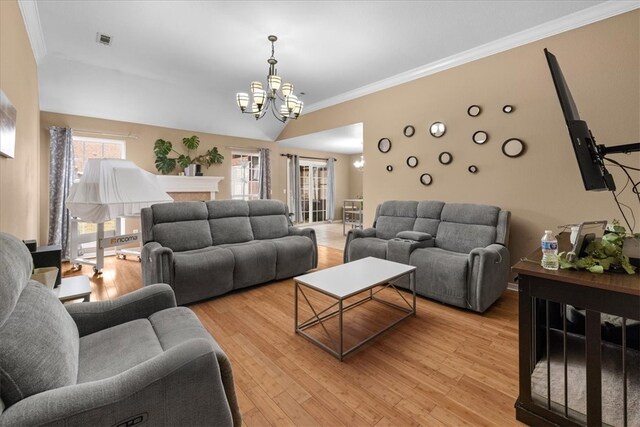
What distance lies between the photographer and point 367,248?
3.70 metres

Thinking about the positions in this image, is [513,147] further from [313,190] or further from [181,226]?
[313,190]

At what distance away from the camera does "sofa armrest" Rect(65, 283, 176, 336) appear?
1.50 meters

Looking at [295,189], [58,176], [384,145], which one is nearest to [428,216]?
[384,145]

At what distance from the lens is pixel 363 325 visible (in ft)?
8.20

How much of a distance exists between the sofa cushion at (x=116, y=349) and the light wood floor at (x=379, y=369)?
2.11 feet

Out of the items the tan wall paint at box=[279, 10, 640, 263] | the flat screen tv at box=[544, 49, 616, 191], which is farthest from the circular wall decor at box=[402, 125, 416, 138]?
the flat screen tv at box=[544, 49, 616, 191]

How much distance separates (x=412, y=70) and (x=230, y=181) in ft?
14.7

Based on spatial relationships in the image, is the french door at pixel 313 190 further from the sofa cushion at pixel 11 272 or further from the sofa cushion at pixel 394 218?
the sofa cushion at pixel 11 272

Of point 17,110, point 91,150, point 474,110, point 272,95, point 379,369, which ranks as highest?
point 272,95

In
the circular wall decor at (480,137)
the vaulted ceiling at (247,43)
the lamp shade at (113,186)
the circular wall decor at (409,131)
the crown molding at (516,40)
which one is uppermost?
the vaulted ceiling at (247,43)

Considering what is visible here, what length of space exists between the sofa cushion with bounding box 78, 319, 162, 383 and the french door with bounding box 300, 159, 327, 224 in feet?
24.0

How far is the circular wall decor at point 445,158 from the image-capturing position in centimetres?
389

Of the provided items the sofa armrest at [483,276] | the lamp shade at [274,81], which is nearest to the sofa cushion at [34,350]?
the lamp shade at [274,81]

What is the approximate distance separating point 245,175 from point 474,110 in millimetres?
5116
